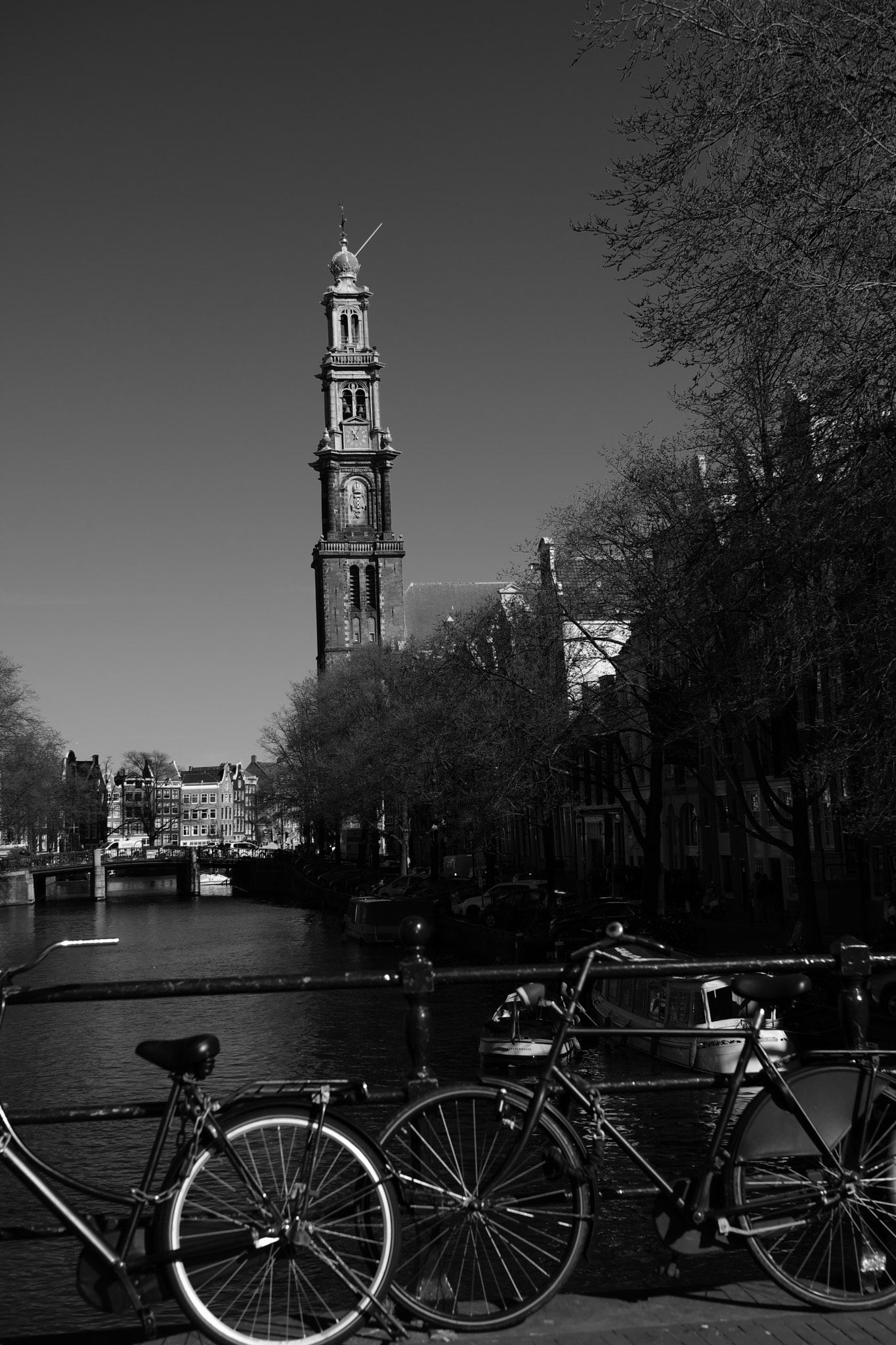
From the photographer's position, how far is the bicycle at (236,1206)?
501cm

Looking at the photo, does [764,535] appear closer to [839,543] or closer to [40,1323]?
[839,543]

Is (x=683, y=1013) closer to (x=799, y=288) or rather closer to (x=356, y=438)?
(x=799, y=288)

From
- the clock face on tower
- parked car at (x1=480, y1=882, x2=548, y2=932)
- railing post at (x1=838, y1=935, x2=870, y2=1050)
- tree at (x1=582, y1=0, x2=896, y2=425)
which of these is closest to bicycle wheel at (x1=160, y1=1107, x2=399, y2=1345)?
railing post at (x1=838, y1=935, x2=870, y2=1050)

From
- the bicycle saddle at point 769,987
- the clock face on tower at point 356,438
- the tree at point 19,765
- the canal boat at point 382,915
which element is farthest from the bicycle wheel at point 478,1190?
the clock face on tower at point 356,438

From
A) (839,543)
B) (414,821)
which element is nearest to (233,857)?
(414,821)

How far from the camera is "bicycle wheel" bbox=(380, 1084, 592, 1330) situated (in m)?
5.27

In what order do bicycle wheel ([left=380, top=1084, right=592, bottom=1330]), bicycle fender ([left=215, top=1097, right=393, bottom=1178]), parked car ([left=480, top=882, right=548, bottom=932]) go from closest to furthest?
bicycle fender ([left=215, top=1097, right=393, bottom=1178]) → bicycle wheel ([left=380, top=1084, right=592, bottom=1330]) → parked car ([left=480, top=882, right=548, bottom=932])

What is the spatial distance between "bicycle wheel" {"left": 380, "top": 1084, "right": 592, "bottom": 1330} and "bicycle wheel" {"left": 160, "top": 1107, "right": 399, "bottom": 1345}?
0.53ft

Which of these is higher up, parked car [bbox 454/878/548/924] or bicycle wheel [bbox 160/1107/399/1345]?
bicycle wheel [bbox 160/1107/399/1345]

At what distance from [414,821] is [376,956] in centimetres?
2608

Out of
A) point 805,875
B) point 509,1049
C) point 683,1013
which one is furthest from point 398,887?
point 683,1013

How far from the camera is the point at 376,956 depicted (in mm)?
51969

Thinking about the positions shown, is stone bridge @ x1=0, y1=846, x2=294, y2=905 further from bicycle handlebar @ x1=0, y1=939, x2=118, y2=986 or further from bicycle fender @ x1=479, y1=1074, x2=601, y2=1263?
bicycle fender @ x1=479, y1=1074, x2=601, y2=1263

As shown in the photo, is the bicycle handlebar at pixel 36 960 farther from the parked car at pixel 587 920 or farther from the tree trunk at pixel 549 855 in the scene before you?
the tree trunk at pixel 549 855
